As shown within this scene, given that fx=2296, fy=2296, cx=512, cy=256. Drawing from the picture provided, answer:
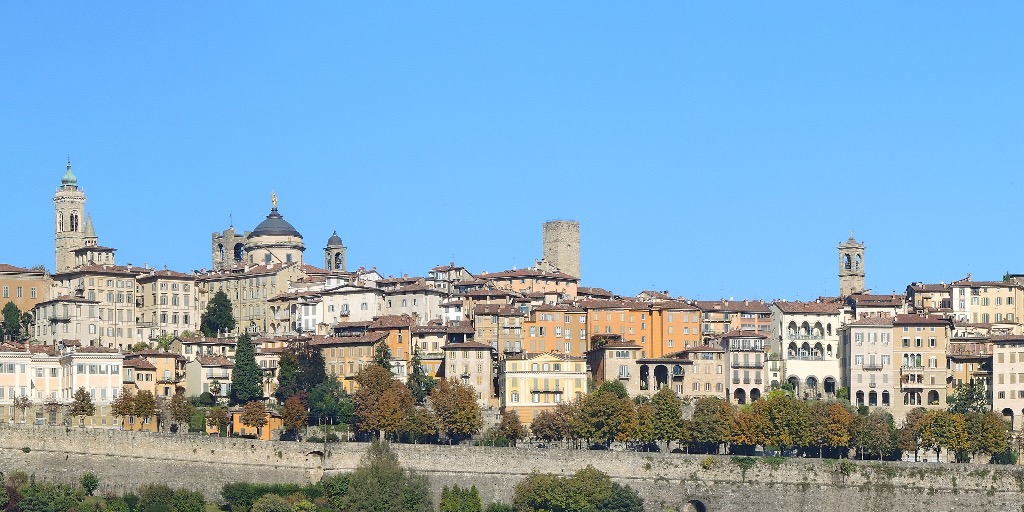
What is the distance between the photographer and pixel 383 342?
94375 millimetres

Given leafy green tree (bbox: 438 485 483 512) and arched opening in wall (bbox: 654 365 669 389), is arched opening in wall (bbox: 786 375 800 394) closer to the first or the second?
arched opening in wall (bbox: 654 365 669 389)

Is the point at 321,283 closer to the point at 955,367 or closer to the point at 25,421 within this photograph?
the point at 25,421

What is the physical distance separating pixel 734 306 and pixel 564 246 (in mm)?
14348

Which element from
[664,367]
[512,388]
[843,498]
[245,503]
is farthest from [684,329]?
[245,503]

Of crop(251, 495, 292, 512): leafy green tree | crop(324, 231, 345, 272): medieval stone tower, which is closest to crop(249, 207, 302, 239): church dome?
crop(324, 231, 345, 272): medieval stone tower

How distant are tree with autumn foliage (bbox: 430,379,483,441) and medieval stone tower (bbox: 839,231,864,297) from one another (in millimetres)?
28383

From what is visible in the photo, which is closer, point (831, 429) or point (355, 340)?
point (831, 429)

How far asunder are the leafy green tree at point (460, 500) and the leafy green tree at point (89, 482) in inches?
482

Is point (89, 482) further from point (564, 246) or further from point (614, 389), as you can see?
point (564, 246)

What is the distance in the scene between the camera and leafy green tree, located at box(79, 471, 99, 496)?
8119cm

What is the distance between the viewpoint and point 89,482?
81.3 metres

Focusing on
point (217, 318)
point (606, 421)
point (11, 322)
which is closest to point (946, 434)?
point (606, 421)

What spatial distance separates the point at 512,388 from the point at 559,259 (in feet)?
86.7

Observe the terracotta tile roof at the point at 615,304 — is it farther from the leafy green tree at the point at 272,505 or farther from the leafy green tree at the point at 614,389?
the leafy green tree at the point at 272,505
